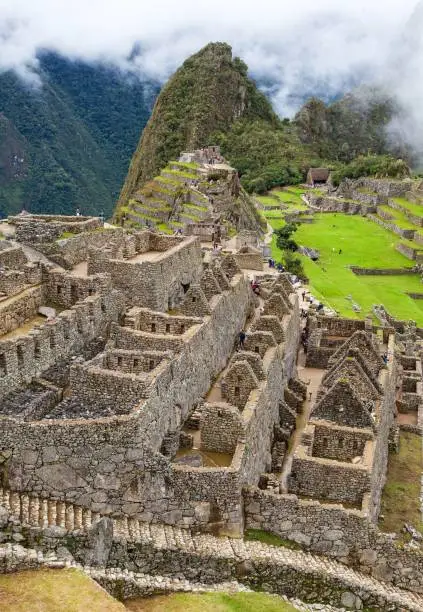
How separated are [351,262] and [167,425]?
163 feet

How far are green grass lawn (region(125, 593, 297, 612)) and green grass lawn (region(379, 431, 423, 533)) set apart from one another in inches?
248

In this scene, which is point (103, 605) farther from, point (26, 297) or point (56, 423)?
point (26, 297)

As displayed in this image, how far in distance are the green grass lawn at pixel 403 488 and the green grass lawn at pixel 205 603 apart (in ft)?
20.6

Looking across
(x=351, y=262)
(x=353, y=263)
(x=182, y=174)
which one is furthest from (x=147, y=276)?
(x=182, y=174)

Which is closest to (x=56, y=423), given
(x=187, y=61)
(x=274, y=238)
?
(x=274, y=238)

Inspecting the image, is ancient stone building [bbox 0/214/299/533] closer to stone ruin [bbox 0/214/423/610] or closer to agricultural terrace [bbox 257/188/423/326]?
stone ruin [bbox 0/214/423/610]

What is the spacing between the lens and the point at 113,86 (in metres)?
94.8

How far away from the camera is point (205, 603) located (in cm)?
1280

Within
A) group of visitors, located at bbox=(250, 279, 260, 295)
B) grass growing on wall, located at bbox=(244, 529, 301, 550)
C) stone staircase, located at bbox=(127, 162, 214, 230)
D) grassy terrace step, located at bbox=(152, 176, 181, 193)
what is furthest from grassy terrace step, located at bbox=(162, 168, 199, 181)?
grass growing on wall, located at bbox=(244, 529, 301, 550)

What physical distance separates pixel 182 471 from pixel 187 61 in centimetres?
14114

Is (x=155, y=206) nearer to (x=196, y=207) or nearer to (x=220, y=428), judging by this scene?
(x=196, y=207)

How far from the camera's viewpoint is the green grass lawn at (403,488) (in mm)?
19391

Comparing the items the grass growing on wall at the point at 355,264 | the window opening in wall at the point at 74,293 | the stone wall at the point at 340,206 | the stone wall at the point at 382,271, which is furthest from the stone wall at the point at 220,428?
the stone wall at the point at 340,206

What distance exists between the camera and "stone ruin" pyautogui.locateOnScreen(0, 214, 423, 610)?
1391cm
